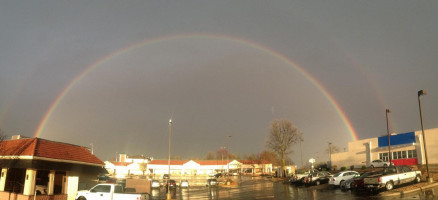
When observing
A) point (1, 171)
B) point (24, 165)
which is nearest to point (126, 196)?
point (24, 165)

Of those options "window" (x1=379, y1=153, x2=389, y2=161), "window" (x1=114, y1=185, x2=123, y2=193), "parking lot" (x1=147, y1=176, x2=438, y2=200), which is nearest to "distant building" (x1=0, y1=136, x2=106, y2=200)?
"window" (x1=114, y1=185, x2=123, y2=193)

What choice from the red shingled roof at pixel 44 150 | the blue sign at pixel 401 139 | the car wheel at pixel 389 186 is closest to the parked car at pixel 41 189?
the red shingled roof at pixel 44 150

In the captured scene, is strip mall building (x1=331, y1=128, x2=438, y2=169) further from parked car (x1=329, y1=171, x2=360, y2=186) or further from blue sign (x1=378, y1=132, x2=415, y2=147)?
parked car (x1=329, y1=171, x2=360, y2=186)

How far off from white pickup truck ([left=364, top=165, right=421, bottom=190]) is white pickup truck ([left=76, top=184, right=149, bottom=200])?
17170mm

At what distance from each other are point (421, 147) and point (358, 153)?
17.1m

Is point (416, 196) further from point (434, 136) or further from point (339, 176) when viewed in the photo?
point (434, 136)

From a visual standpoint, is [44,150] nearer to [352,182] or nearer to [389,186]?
[352,182]

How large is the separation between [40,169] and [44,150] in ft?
5.43

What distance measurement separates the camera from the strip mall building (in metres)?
49.0

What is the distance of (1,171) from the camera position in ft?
91.2

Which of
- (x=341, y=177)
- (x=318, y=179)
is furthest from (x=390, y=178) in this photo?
(x=318, y=179)

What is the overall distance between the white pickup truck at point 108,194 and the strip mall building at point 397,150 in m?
45.2

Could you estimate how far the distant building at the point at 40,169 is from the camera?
24.1 metres

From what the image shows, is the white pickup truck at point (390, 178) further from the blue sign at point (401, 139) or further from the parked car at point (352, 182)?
the blue sign at point (401, 139)
